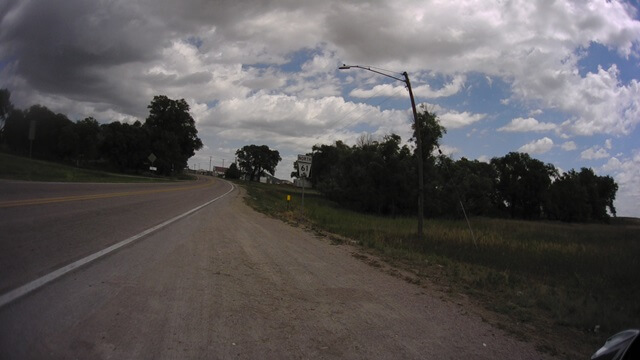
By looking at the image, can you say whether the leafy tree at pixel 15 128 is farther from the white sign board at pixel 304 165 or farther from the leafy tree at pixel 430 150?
the leafy tree at pixel 430 150

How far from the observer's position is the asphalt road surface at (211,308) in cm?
468

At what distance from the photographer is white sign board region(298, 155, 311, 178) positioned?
24.6 metres

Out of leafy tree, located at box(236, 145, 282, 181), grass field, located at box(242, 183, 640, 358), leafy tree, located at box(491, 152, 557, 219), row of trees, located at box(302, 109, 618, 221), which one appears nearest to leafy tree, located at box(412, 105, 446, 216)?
row of trees, located at box(302, 109, 618, 221)

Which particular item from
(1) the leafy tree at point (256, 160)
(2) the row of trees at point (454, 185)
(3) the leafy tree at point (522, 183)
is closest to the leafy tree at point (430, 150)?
(2) the row of trees at point (454, 185)

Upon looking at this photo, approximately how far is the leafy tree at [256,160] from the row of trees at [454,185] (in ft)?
194

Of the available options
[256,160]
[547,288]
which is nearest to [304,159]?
[547,288]

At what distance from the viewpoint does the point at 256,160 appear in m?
179

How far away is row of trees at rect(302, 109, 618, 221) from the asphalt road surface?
127 feet

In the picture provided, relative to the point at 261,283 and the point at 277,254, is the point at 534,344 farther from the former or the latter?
the point at 277,254

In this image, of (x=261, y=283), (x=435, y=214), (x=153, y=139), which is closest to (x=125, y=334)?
(x=261, y=283)

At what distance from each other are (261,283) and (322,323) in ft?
7.49

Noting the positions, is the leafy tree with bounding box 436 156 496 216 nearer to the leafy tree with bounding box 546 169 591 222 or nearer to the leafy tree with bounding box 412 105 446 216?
the leafy tree with bounding box 412 105 446 216

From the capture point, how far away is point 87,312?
5359 millimetres

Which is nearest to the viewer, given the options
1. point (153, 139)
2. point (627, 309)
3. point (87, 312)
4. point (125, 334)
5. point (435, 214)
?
point (125, 334)
